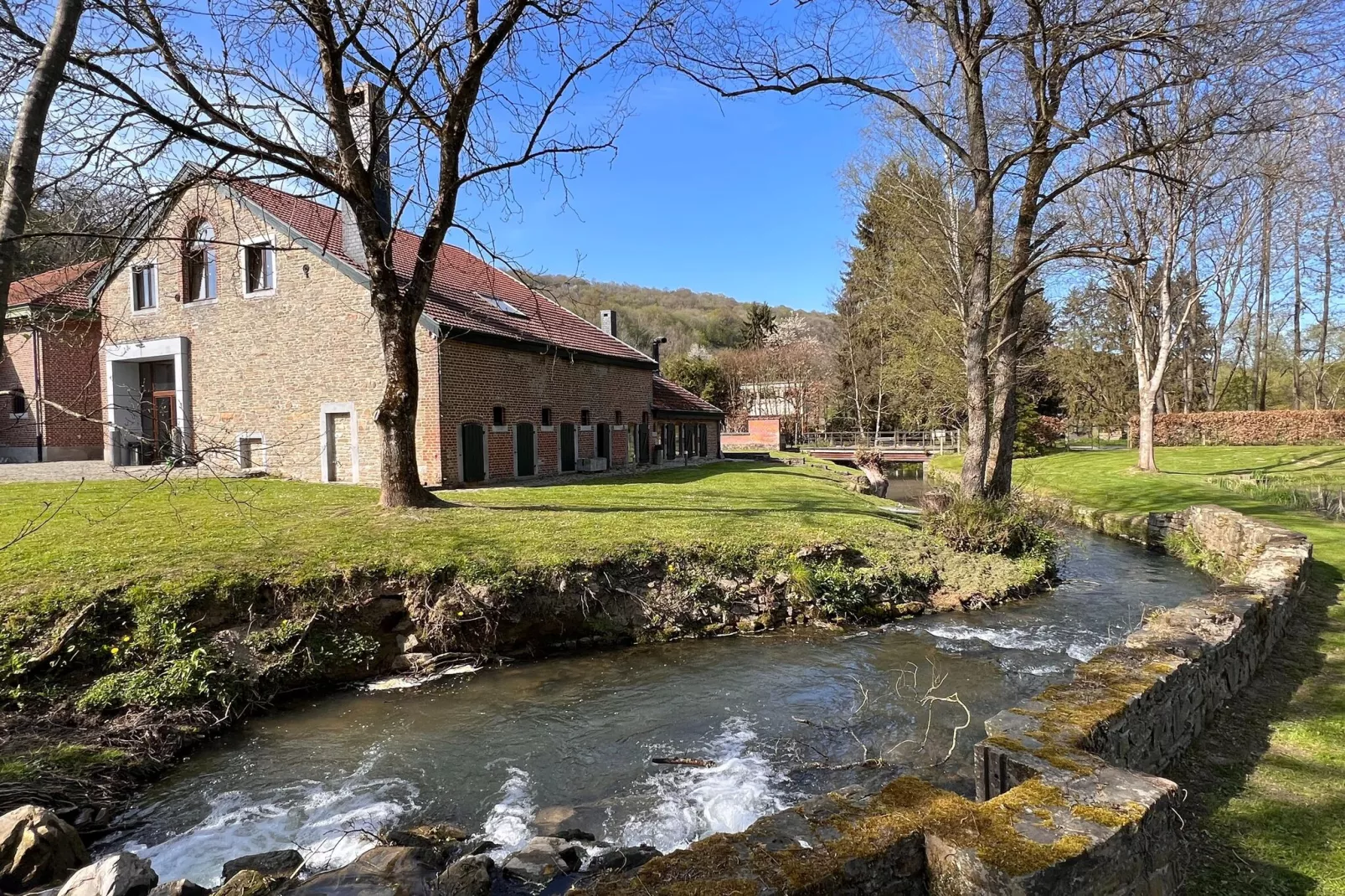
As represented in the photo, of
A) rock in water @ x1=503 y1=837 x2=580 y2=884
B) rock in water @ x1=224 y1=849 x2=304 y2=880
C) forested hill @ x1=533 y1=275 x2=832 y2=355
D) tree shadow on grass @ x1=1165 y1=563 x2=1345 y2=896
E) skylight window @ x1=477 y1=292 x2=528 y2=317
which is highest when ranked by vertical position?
forested hill @ x1=533 y1=275 x2=832 y2=355

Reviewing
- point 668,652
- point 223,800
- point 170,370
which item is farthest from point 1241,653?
point 170,370

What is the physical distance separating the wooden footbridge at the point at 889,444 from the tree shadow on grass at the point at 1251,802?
33.4 m

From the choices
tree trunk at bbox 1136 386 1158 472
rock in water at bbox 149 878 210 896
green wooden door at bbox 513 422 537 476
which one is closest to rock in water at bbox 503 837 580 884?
rock in water at bbox 149 878 210 896

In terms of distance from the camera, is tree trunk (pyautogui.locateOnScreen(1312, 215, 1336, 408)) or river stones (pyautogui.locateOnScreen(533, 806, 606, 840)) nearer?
Answer: river stones (pyautogui.locateOnScreen(533, 806, 606, 840))

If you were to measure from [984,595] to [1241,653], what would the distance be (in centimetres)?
461

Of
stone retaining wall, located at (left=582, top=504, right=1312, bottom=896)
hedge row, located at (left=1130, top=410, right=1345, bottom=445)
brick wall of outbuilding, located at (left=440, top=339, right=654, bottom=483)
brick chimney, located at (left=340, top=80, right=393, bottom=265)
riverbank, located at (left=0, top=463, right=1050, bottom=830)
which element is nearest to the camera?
stone retaining wall, located at (left=582, top=504, right=1312, bottom=896)

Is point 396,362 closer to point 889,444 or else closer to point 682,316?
point 889,444

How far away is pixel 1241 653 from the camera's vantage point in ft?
19.1

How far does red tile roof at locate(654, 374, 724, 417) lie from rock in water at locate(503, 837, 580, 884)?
22908 mm

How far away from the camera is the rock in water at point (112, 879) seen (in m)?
3.61

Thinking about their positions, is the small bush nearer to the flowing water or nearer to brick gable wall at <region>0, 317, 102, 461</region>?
the flowing water

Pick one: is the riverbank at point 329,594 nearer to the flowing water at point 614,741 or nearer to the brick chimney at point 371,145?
the flowing water at point 614,741

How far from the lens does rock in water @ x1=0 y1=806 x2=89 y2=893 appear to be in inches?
154

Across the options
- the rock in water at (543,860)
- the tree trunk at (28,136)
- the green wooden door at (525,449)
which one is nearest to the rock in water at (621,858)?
the rock in water at (543,860)
